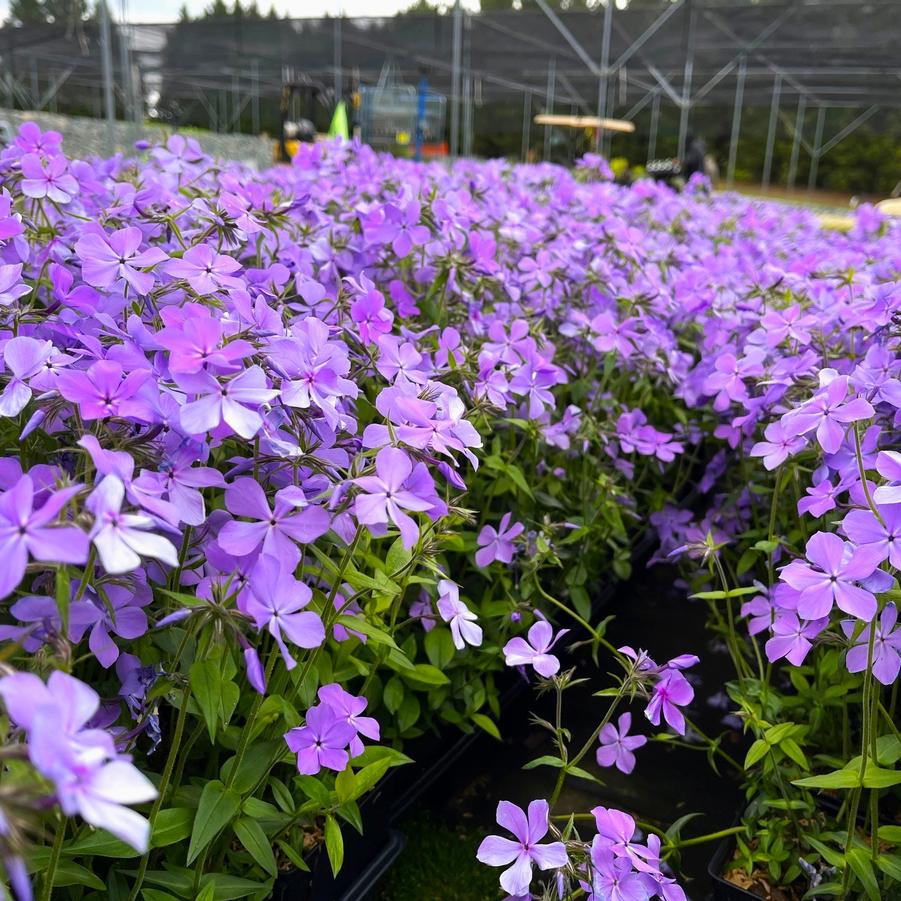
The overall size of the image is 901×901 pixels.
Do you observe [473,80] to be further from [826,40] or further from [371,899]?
[371,899]

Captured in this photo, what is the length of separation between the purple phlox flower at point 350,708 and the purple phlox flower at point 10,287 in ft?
1.80

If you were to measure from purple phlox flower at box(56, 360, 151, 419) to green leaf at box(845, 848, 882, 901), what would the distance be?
0.98 m

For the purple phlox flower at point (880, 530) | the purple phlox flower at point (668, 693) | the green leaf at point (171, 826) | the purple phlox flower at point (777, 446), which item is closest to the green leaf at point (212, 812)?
the green leaf at point (171, 826)

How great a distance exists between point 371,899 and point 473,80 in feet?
56.0

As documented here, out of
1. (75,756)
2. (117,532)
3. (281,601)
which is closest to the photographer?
(75,756)

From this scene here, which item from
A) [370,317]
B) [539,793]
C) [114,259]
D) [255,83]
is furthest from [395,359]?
[255,83]

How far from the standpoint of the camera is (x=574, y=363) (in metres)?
2.10

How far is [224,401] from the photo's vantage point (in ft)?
2.48

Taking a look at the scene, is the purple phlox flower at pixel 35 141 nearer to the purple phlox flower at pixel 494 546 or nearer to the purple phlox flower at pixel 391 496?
the purple phlox flower at pixel 494 546

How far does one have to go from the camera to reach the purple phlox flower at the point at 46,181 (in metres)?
1.38

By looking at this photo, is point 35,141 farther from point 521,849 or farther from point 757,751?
point 757,751

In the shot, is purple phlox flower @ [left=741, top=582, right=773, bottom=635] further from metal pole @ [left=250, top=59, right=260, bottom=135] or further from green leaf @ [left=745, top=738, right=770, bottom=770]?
metal pole @ [left=250, top=59, right=260, bottom=135]

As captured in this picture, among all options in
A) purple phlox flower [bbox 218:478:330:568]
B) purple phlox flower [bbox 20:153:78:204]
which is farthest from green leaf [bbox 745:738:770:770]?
purple phlox flower [bbox 20:153:78:204]

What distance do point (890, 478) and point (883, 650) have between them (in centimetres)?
22
